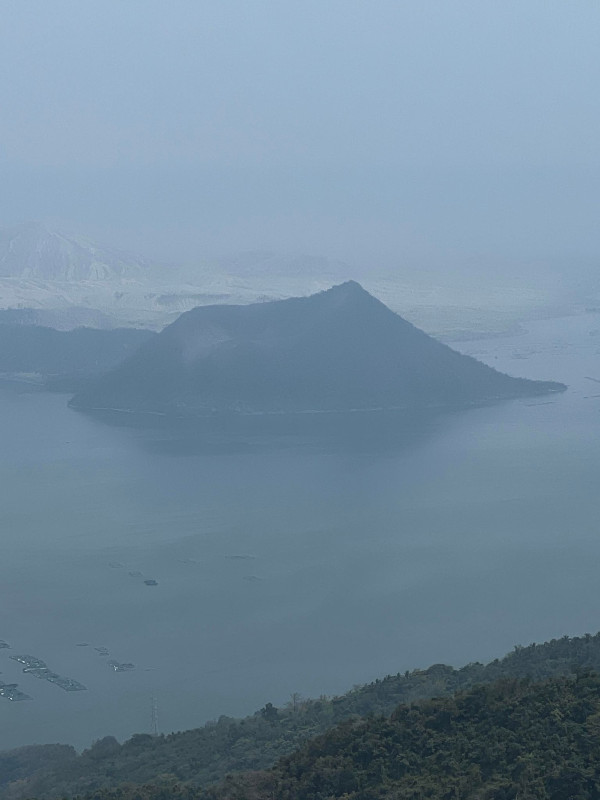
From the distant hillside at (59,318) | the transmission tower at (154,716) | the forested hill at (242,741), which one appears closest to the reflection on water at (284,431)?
the transmission tower at (154,716)

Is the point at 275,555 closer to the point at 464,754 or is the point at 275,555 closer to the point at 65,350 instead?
the point at 464,754

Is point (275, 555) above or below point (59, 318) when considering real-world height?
below

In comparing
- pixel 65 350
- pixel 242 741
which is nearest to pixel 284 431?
pixel 65 350

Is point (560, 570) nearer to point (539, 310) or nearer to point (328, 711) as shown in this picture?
point (328, 711)

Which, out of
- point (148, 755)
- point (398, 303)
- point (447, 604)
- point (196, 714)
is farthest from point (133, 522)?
point (398, 303)

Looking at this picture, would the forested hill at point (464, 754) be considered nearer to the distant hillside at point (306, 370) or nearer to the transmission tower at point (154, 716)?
the transmission tower at point (154, 716)
